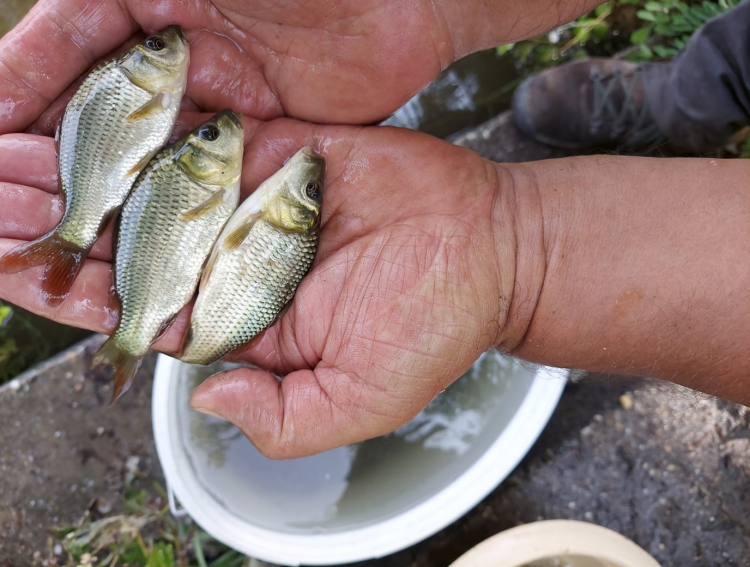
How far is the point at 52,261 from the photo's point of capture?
218cm

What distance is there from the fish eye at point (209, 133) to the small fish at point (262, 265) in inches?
11.4

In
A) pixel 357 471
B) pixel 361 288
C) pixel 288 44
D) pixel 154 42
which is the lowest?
pixel 357 471

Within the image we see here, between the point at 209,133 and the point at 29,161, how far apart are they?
74 centimetres

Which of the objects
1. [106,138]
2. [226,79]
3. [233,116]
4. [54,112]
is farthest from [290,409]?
[54,112]

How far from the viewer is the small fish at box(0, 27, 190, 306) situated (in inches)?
86.7

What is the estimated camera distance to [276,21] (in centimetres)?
227

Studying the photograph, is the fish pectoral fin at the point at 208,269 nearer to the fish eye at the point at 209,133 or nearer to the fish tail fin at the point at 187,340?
the fish tail fin at the point at 187,340

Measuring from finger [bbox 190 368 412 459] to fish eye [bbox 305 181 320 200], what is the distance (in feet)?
2.24

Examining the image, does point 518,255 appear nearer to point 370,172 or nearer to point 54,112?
point 370,172

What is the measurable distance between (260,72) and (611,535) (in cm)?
261

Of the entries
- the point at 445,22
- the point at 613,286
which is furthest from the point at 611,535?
the point at 445,22

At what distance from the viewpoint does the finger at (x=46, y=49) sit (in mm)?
2281

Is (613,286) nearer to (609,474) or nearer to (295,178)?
(295,178)

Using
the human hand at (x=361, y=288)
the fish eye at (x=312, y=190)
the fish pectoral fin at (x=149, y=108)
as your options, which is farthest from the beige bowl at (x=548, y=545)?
the fish pectoral fin at (x=149, y=108)
